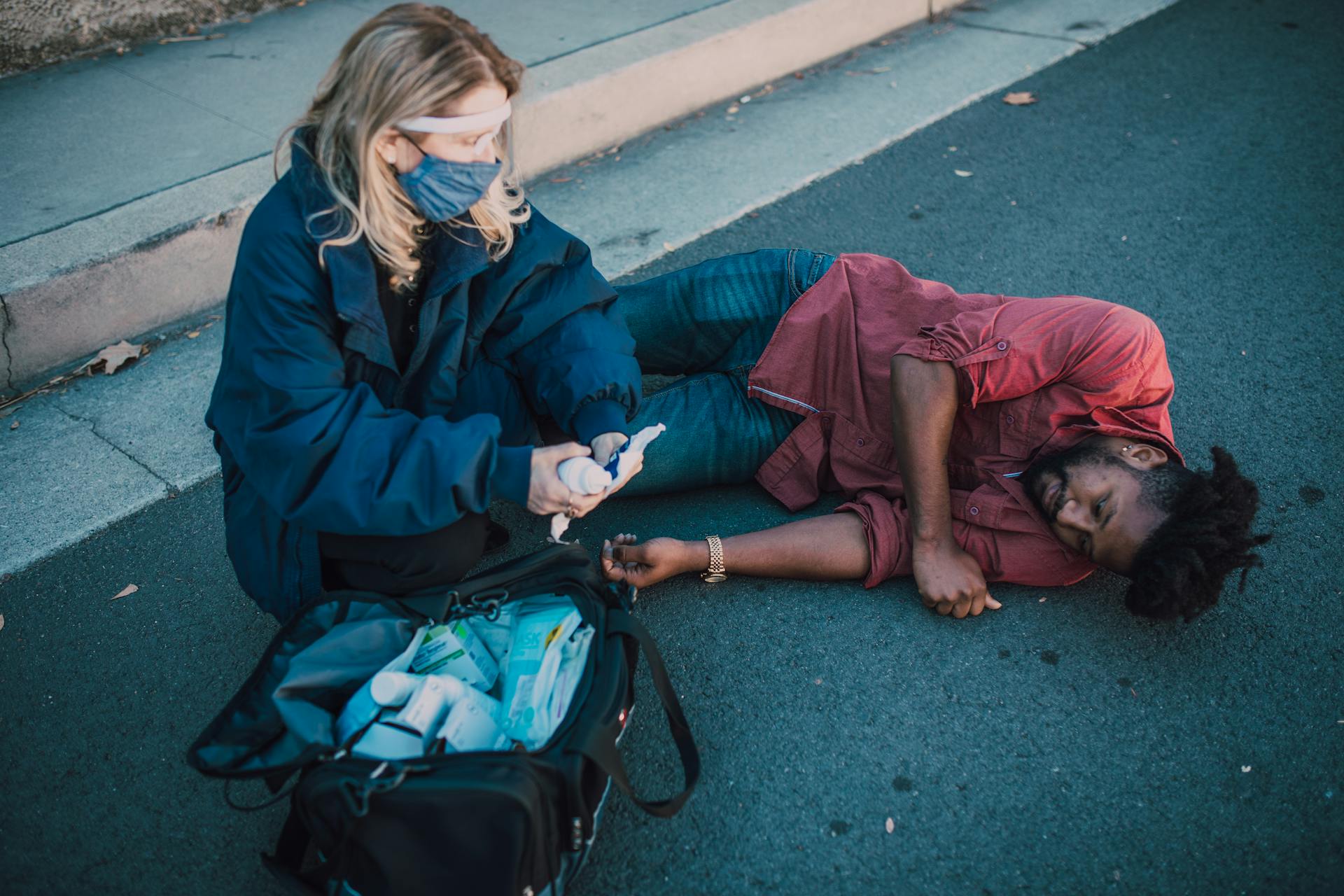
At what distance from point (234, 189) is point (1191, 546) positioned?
329 cm

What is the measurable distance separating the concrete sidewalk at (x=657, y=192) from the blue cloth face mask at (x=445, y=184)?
1353mm

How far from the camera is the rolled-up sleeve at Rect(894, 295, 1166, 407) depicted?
2.35 metres

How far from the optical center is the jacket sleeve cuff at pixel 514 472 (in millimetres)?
2010

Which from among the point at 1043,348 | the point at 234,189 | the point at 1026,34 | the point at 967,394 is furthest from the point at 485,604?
the point at 1026,34

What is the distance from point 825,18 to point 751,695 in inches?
168

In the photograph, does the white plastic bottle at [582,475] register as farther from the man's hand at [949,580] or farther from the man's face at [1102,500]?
the man's face at [1102,500]

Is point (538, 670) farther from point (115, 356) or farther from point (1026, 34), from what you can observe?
point (1026, 34)

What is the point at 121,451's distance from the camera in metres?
2.96

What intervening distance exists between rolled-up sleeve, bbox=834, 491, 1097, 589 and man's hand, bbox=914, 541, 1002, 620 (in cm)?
3

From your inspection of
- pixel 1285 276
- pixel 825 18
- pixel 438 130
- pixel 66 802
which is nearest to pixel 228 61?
pixel 825 18

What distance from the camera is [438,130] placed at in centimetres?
193

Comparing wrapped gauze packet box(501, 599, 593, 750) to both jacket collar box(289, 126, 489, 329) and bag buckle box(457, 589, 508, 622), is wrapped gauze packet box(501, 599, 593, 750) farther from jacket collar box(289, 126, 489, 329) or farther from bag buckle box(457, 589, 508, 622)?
jacket collar box(289, 126, 489, 329)

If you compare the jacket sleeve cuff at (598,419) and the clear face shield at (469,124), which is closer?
the clear face shield at (469,124)

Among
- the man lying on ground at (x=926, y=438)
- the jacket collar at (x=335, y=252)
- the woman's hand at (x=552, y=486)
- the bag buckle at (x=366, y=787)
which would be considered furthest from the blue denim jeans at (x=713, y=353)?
the bag buckle at (x=366, y=787)
